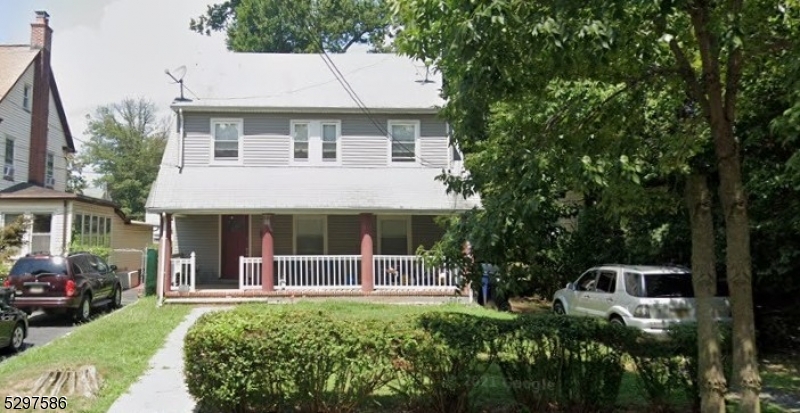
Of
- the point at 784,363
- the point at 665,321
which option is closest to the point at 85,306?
the point at 665,321

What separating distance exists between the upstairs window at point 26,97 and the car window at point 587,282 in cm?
2558

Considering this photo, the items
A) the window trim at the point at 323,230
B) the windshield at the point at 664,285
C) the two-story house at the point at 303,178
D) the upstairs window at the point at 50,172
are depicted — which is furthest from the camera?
the upstairs window at the point at 50,172

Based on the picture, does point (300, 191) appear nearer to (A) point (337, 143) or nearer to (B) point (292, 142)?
(B) point (292, 142)

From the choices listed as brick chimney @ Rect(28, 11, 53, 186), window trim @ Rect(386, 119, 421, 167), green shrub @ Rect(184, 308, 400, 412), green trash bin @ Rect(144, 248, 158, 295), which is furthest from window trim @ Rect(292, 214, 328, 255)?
brick chimney @ Rect(28, 11, 53, 186)

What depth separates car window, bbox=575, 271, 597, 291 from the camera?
40.4ft

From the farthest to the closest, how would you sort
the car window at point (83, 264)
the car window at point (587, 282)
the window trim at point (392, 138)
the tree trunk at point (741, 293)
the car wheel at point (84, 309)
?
the window trim at point (392, 138)
the car window at point (83, 264)
the car wheel at point (84, 309)
the car window at point (587, 282)
the tree trunk at point (741, 293)

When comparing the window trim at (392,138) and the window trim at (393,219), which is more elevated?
the window trim at (392,138)

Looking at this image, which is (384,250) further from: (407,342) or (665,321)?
(407,342)

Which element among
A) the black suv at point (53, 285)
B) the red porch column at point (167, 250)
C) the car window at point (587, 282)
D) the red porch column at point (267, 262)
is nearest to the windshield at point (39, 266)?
the black suv at point (53, 285)

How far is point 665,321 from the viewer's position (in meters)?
10.0

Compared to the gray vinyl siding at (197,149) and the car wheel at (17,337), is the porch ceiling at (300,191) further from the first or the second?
the car wheel at (17,337)

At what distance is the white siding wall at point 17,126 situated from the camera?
77.7 feet

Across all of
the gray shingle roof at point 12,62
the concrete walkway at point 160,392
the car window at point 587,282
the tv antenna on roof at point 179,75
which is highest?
the gray shingle roof at point 12,62

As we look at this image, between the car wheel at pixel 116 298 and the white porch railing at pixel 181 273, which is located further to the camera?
the car wheel at pixel 116 298
